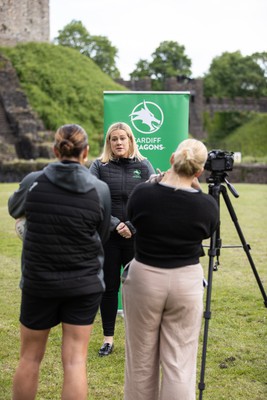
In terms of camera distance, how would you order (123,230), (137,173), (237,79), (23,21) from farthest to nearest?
(237,79), (23,21), (137,173), (123,230)

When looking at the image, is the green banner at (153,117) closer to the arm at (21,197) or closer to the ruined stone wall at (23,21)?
the arm at (21,197)

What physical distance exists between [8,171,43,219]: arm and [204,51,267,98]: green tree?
217 ft

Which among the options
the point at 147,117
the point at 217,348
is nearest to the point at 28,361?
the point at 217,348

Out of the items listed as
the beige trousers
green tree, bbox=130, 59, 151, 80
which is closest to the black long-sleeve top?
the beige trousers

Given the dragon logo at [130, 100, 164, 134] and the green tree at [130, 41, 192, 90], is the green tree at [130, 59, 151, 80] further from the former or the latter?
the dragon logo at [130, 100, 164, 134]

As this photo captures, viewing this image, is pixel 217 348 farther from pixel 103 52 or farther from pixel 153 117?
pixel 103 52

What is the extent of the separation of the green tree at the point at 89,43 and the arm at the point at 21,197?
66.5 m

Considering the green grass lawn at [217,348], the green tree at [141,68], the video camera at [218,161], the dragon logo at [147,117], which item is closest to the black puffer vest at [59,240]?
the video camera at [218,161]

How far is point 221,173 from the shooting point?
173 inches

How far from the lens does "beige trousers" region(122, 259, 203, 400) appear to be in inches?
136

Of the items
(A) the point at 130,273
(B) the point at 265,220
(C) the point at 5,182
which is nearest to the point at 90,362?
(A) the point at 130,273

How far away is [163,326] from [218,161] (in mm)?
1337

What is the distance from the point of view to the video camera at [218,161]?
170 inches

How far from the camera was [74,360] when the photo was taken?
3.46 metres
